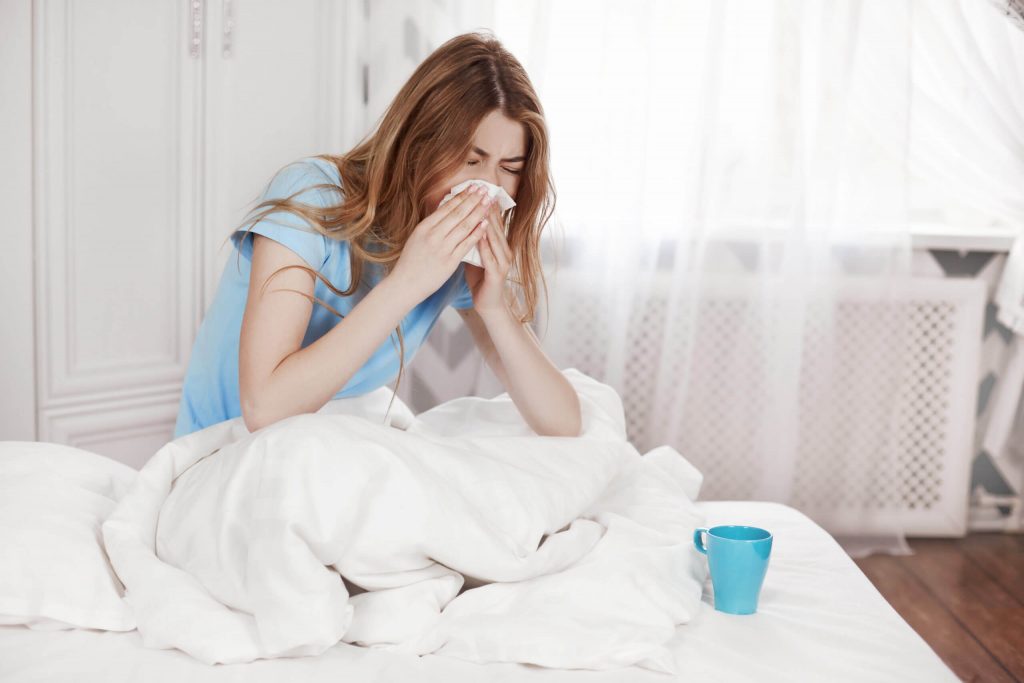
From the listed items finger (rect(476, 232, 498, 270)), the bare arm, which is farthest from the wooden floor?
the bare arm

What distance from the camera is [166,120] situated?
6.75ft

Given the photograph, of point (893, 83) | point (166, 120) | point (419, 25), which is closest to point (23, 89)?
point (166, 120)

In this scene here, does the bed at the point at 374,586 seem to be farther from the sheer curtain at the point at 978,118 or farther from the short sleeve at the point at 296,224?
the sheer curtain at the point at 978,118

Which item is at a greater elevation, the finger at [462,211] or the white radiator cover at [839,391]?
the finger at [462,211]

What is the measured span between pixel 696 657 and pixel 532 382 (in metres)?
0.51

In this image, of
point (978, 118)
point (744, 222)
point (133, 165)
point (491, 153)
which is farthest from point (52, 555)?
point (978, 118)

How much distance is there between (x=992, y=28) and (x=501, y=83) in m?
1.64

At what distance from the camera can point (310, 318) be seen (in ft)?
4.66

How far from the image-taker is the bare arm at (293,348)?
48.5 inches

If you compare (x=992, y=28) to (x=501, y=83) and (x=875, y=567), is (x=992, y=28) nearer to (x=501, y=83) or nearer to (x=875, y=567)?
(x=875, y=567)

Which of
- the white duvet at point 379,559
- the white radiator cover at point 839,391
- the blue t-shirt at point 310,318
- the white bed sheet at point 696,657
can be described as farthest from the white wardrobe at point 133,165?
the white bed sheet at point 696,657

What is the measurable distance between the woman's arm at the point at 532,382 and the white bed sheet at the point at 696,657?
322 mm

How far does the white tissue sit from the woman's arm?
82 mm

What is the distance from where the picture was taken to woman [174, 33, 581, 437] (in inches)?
49.4
